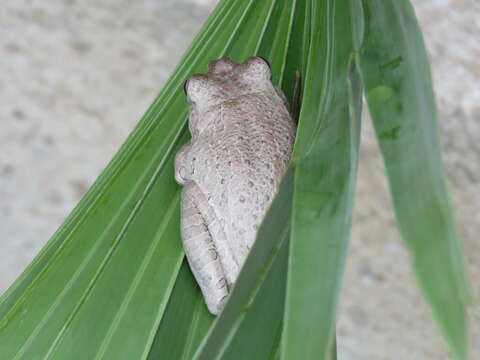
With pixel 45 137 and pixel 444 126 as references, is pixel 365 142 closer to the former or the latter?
pixel 444 126

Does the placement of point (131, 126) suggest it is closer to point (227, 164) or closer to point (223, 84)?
point (223, 84)

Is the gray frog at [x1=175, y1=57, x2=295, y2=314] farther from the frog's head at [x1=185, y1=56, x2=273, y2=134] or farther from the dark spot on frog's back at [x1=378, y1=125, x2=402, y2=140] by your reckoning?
the dark spot on frog's back at [x1=378, y1=125, x2=402, y2=140]

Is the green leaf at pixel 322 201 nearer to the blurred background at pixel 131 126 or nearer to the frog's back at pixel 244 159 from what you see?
the frog's back at pixel 244 159

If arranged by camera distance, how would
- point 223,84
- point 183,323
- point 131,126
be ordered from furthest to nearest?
point 131,126 < point 223,84 < point 183,323

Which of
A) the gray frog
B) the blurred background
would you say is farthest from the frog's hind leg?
the blurred background

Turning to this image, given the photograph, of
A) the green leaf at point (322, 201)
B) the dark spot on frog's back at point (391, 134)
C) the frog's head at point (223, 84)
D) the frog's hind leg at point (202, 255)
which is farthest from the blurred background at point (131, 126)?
the dark spot on frog's back at point (391, 134)

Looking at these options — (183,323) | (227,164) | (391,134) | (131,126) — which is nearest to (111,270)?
(183,323)
